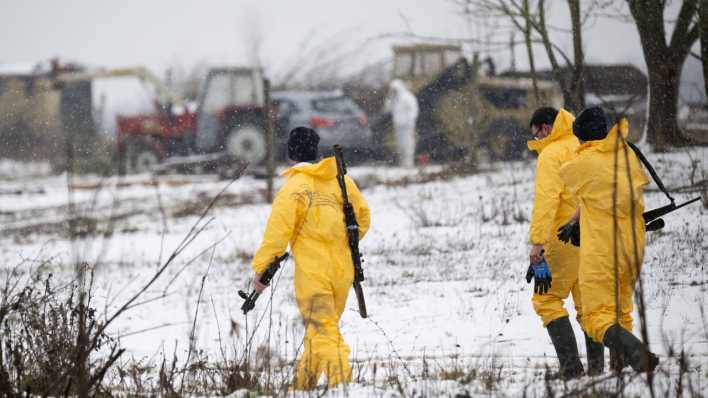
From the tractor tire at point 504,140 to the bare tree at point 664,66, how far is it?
20.9 ft

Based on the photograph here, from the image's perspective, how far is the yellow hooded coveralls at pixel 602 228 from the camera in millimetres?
4754

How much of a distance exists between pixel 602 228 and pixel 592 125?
564 millimetres

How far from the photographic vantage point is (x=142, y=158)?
23734 mm

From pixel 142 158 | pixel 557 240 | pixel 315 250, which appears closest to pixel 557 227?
pixel 557 240

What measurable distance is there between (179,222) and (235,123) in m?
7.22

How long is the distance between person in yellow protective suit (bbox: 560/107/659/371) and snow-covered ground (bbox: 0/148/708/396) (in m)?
0.39

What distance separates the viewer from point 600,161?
190 inches

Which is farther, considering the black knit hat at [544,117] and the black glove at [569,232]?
the black knit hat at [544,117]

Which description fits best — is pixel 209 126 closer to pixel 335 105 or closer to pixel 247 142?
pixel 247 142

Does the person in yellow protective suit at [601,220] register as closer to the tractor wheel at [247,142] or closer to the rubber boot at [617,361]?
the rubber boot at [617,361]

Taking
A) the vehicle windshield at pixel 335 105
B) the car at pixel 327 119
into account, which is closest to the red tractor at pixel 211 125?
the car at pixel 327 119

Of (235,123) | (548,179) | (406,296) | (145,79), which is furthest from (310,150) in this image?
(145,79)

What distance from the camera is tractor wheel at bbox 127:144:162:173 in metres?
23.7

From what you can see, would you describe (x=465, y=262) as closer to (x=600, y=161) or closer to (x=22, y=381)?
(x=600, y=161)
